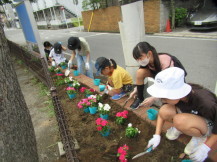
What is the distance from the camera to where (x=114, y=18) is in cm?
1404

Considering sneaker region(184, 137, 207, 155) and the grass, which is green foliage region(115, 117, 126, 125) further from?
the grass

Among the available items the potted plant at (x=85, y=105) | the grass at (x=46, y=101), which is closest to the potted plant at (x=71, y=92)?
the grass at (x=46, y=101)

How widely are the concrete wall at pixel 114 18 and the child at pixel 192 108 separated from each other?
9229 mm

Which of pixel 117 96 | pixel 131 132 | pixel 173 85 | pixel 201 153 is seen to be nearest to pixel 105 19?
pixel 117 96

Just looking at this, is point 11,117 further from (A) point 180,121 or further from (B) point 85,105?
(A) point 180,121

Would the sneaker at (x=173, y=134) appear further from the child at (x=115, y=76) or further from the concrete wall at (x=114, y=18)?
the concrete wall at (x=114, y=18)

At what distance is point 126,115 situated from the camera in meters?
2.45

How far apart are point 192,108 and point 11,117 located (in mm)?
1619

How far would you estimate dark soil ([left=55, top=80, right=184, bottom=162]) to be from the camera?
6.15 feet

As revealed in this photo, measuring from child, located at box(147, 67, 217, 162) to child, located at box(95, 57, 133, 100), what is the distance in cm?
118

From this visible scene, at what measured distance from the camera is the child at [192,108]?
154 centimetres

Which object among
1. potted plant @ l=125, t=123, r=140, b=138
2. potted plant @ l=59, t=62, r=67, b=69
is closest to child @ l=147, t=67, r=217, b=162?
potted plant @ l=125, t=123, r=140, b=138

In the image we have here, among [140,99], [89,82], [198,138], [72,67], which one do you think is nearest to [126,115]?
[140,99]

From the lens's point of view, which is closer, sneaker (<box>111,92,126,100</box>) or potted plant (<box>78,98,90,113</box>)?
potted plant (<box>78,98,90,113</box>)
